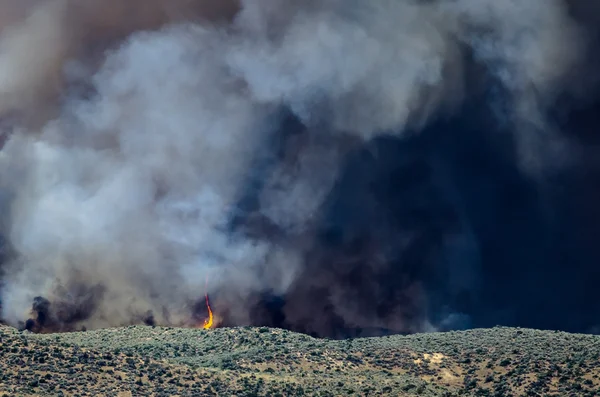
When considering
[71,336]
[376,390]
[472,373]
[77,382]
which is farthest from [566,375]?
[71,336]

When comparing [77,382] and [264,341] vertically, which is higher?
[264,341]

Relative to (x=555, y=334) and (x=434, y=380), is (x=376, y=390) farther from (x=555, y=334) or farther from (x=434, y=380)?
(x=555, y=334)

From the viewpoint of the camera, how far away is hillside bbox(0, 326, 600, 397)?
126 metres

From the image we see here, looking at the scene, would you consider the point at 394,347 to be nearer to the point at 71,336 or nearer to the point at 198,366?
the point at 198,366

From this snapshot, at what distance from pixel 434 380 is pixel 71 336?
6063 cm

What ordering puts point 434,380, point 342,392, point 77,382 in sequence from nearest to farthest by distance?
point 77,382
point 342,392
point 434,380

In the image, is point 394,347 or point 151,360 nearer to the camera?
point 151,360

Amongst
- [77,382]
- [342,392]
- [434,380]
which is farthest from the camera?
[434,380]

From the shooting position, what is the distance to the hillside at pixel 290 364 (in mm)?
126438

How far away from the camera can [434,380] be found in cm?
14462

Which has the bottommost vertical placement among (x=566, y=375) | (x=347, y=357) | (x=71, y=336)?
(x=566, y=375)

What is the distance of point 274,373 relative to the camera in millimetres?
141125

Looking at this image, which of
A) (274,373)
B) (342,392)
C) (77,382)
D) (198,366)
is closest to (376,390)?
(342,392)

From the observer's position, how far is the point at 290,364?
145625 mm
